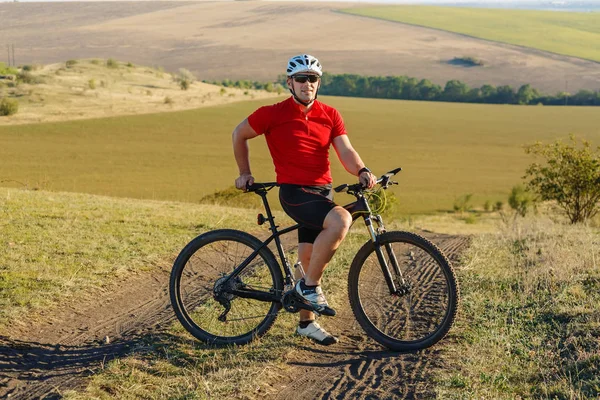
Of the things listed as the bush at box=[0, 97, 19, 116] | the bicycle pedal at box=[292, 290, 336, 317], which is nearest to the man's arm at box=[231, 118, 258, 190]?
the bicycle pedal at box=[292, 290, 336, 317]

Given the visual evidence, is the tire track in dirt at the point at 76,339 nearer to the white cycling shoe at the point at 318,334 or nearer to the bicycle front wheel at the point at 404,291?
the white cycling shoe at the point at 318,334

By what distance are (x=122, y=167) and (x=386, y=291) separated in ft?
183

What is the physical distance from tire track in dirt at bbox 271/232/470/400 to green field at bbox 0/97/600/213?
2550 cm

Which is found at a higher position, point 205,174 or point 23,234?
point 23,234

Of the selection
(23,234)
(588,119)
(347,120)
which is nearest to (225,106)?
(347,120)

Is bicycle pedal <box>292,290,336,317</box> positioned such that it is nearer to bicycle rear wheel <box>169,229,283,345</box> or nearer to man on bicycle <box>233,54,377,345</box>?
man on bicycle <box>233,54,377,345</box>

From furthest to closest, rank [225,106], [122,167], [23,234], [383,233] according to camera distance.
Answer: [225,106]
[122,167]
[23,234]
[383,233]

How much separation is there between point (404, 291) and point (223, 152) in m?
69.0

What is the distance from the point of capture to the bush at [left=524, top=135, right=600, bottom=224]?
28.1 metres

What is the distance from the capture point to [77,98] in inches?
3472

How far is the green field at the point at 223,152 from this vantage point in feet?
173

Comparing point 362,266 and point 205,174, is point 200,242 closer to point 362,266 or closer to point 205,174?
point 362,266

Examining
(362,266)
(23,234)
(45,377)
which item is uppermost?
(362,266)

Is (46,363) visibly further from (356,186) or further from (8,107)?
(8,107)
